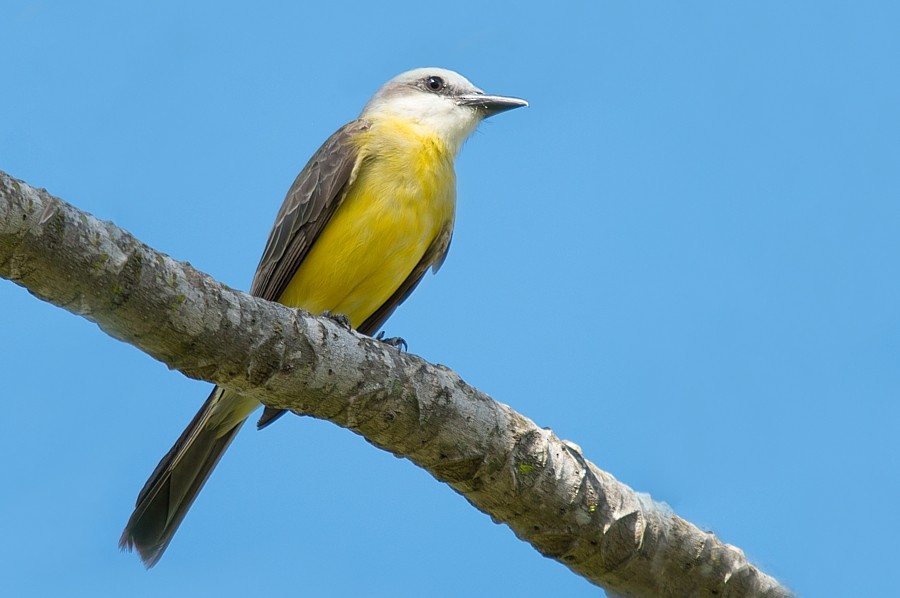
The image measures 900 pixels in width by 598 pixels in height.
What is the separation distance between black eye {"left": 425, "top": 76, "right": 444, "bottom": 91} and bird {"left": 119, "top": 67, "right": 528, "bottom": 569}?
1.72 feet

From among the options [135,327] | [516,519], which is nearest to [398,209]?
[516,519]

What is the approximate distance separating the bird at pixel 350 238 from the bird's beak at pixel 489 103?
33 centimetres

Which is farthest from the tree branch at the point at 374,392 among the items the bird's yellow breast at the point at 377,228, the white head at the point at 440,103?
the white head at the point at 440,103

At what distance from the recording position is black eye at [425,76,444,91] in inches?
267

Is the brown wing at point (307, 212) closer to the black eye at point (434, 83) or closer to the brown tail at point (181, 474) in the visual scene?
the brown tail at point (181, 474)

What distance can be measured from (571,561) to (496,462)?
552 mm

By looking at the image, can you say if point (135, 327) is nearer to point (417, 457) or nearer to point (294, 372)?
point (294, 372)

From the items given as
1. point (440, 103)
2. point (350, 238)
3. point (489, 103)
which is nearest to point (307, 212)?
point (350, 238)

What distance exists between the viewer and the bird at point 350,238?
529 cm

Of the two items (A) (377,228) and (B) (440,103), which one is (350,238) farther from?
(B) (440,103)

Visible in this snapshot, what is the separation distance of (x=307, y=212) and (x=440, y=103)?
1.34 meters

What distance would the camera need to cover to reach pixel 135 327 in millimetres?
3283

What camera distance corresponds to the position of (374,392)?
12.4ft

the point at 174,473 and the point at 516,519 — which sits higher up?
the point at 516,519
